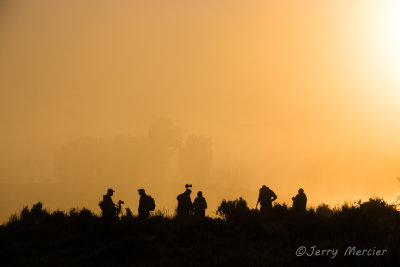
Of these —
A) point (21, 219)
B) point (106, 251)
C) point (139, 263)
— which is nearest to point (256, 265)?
point (139, 263)

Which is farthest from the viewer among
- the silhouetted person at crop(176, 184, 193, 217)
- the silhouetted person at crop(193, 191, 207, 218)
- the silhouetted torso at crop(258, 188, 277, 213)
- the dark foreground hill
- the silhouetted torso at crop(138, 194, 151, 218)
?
the silhouetted torso at crop(258, 188, 277, 213)

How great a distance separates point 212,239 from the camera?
695 inches

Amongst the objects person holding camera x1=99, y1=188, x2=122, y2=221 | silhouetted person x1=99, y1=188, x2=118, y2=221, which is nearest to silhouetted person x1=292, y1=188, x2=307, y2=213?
person holding camera x1=99, y1=188, x2=122, y2=221

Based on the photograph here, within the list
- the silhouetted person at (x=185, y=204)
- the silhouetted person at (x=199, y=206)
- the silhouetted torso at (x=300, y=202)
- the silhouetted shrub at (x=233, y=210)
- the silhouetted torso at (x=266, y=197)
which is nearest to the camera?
the silhouetted shrub at (x=233, y=210)

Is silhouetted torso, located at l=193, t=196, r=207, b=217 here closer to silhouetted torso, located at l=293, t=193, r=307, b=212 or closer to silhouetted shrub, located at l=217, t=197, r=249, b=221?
silhouetted shrub, located at l=217, t=197, r=249, b=221

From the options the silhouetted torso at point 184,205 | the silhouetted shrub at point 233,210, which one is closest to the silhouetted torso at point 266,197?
the silhouetted shrub at point 233,210

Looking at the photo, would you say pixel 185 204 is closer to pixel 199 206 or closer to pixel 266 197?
pixel 199 206

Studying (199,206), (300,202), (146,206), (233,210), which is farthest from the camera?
(199,206)

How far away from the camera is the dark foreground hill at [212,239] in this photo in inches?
548

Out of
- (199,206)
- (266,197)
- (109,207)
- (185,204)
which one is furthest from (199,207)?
(109,207)

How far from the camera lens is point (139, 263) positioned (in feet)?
47.3

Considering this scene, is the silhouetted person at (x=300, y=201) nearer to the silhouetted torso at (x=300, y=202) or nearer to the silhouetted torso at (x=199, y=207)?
the silhouetted torso at (x=300, y=202)

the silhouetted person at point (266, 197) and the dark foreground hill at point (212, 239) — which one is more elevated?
the silhouetted person at point (266, 197)

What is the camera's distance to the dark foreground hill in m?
13.9
